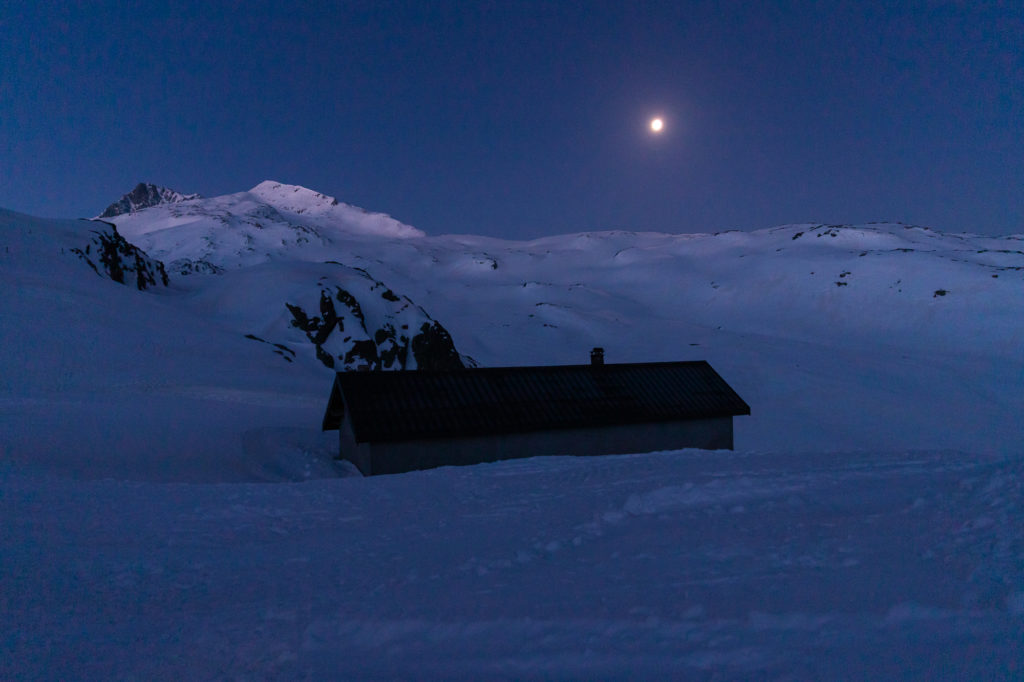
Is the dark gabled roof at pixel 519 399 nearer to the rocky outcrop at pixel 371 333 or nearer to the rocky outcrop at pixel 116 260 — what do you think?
the rocky outcrop at pixel 371 333

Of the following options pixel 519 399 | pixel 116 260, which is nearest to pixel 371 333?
pixel 116 260

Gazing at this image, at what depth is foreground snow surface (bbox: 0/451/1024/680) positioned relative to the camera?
403 cm

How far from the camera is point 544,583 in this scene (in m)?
5.62

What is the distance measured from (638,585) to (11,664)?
197 inches

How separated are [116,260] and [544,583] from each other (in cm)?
5661

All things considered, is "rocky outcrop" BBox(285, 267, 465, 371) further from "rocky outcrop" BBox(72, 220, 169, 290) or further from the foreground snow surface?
the foreground snow surface

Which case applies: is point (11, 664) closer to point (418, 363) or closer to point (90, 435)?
point (90, 435)

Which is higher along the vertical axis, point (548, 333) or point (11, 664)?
point (548, 333)

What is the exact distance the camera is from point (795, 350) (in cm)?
5847

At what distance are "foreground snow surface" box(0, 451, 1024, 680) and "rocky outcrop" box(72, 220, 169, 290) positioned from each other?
45.6 meters

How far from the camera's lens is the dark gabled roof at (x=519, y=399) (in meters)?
17.0

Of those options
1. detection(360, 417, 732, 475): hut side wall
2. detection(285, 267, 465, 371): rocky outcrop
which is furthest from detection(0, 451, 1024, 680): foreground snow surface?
detection(285, 267, 465, 371): rocky outcrop

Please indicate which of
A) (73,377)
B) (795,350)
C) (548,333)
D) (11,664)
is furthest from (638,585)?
(548,333)

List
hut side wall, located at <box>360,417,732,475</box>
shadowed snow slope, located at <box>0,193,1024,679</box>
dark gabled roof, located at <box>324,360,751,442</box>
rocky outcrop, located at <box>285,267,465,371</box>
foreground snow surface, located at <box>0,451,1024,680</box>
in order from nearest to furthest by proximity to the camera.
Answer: foreground snow surface, located at <box>0,451,1024,680</box>, shadowed snow slope, located at <box>0,193,1024,679</box>, hut side wall, located at <box>360,417,732,475</box>, dark gabled roof, located at <box>324,360,751,442</box>, rocky outcrop, located at <box>285,267,465,371</box>
